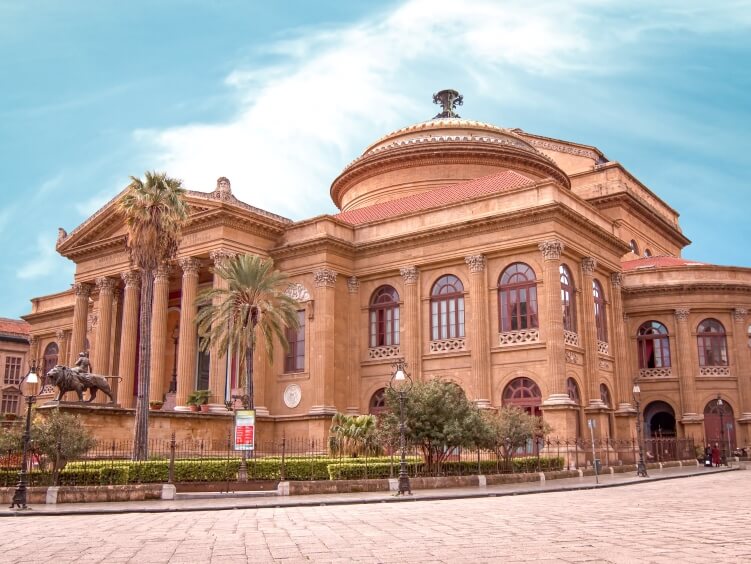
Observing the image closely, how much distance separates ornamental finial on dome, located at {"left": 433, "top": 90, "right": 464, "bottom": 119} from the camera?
178 ft

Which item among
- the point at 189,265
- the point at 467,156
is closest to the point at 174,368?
the point at 189,265

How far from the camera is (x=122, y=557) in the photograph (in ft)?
33.3

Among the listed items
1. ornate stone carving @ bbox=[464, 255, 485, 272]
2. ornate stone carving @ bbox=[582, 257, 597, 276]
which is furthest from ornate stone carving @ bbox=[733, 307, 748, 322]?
ornate stone carving @ bbox=[464, 255, 485, 272]

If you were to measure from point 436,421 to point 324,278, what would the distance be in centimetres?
1399

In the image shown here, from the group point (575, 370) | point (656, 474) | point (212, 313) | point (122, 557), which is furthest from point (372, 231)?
point (122, 557)

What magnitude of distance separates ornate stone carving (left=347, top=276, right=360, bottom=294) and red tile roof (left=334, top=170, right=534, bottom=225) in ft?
10.2

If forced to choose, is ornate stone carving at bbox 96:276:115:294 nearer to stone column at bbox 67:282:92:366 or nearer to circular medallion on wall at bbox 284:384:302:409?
stone column at bbox 67:282:92:366

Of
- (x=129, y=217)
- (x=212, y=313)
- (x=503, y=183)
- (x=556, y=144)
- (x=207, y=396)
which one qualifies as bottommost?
(x=207, y=396)

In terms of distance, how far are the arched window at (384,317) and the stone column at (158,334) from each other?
10.5 meters

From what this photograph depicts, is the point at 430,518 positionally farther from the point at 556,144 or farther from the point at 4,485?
the point at 556,144

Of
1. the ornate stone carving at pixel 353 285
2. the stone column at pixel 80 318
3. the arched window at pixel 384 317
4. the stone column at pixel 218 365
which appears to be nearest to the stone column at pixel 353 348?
A: the ornate stone carving at pixel 353 285

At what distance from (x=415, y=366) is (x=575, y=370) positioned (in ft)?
24.2

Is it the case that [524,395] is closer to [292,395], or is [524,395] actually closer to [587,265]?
[587,265]

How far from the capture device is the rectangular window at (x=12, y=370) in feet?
226
